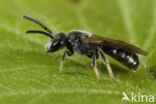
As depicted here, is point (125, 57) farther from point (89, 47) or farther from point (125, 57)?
point (89, 47)

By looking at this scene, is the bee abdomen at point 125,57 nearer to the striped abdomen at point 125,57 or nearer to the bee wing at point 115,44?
the striped abdomen at point 125,57

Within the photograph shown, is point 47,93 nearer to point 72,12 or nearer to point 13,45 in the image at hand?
point 13,45

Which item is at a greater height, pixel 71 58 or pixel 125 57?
pixel 71 58

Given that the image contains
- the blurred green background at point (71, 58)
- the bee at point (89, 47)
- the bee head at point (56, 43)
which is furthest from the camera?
the bee head at point (56, 43)

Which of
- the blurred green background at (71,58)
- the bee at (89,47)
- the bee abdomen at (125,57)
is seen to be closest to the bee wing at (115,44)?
the bee at (89,47)

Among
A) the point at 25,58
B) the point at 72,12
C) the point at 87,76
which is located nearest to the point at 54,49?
the point at 25,58

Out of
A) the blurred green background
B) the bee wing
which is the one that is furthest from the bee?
the blurred green background

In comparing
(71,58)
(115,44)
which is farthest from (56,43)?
(115,44)

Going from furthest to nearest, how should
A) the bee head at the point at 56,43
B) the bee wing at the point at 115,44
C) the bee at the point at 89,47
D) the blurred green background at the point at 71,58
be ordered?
the bee head at the point at 56,43
the bee at the point at 89,47
the bee wing at the point at 115,44
the blurred green background at the point at 71,58
